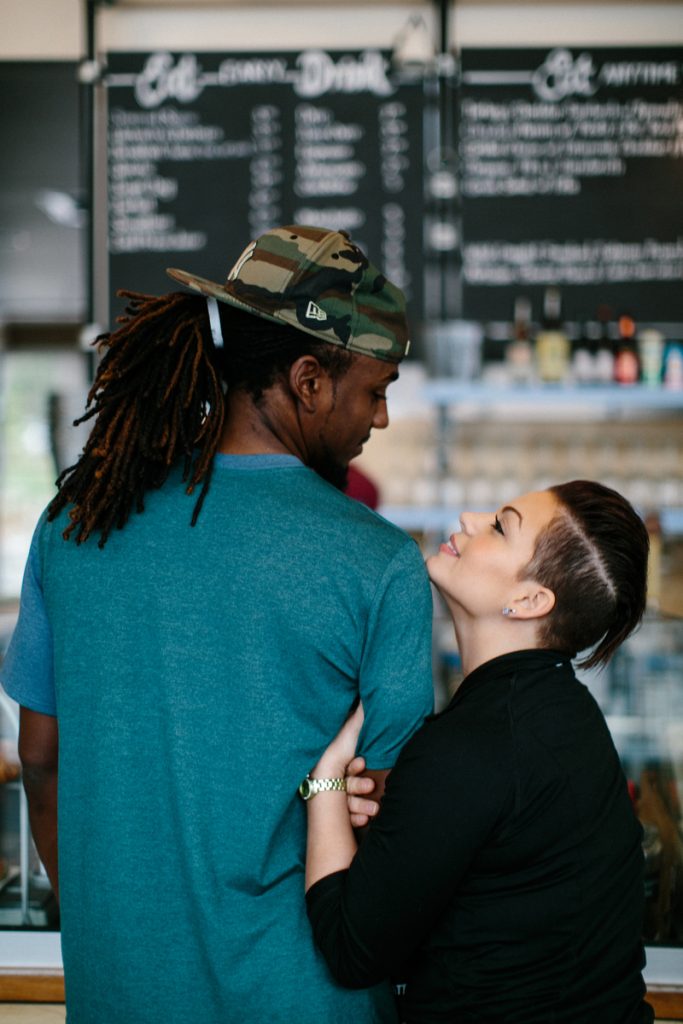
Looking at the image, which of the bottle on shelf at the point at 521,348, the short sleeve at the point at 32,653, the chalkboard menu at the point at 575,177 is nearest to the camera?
the short sleeve at the point at 32,653

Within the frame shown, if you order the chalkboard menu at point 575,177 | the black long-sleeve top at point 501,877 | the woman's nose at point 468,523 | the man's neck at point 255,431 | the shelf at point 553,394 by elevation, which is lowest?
the black long-sleeve top at point 501,877

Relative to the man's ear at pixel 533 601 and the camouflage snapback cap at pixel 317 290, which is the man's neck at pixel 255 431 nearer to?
the camouflage snapback cap at pixel 317 290

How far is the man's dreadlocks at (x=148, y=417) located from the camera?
A: 103 centimetres

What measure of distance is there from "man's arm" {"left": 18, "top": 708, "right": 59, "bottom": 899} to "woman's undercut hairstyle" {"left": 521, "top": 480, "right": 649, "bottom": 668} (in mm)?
577

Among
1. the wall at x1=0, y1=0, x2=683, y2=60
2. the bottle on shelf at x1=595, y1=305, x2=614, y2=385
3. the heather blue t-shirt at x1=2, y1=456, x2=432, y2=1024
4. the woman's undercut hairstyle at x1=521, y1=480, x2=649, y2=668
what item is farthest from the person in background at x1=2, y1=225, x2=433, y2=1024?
the wall at x1=0, y1=0, x2=683, y2=60

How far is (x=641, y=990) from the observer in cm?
113

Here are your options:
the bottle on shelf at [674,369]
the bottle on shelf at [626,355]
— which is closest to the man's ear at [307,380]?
the bottle on shelf at [626,355]

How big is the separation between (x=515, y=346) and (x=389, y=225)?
68cm

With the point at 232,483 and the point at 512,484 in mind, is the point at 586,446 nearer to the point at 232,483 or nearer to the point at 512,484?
the point at 512,484

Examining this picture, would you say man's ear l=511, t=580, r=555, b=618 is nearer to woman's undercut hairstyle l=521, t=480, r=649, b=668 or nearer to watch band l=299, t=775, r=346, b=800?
woman's undercut hairstyle l=521, t=480, r=649, b=668

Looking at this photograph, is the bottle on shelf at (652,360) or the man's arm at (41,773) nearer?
the man's arm at (41,773)

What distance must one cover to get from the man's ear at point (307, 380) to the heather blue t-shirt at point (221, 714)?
7cm

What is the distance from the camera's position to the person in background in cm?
97

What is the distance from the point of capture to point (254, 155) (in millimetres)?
3414
